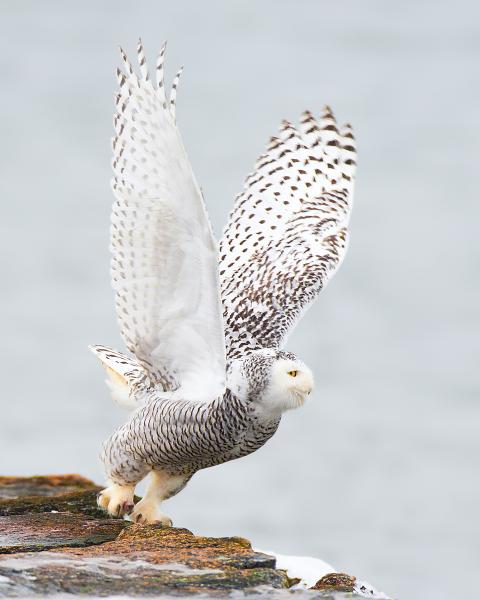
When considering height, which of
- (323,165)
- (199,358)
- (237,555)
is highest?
(323,165)

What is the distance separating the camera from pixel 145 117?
624 cm

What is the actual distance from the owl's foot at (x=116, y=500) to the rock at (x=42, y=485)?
0.75ft

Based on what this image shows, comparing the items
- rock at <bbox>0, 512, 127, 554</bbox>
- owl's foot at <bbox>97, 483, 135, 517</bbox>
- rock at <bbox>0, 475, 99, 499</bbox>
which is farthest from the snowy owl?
rock at <bbox>0, 512, 127, 554</bbox>

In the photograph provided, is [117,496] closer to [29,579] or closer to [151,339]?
[151,339]

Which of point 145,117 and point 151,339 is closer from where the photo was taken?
point 145,117

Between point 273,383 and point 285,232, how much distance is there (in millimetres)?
2069

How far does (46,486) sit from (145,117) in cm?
185

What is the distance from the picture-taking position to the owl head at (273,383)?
633cm

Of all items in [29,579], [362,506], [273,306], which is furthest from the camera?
[362,506]

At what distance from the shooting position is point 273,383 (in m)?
6.34

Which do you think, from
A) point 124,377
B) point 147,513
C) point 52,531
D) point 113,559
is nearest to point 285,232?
point 124,377

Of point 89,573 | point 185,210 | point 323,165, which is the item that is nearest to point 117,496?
point 185,210

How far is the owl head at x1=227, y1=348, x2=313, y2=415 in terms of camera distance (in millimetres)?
6328

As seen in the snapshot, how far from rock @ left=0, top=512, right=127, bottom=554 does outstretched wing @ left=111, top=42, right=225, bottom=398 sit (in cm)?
85
